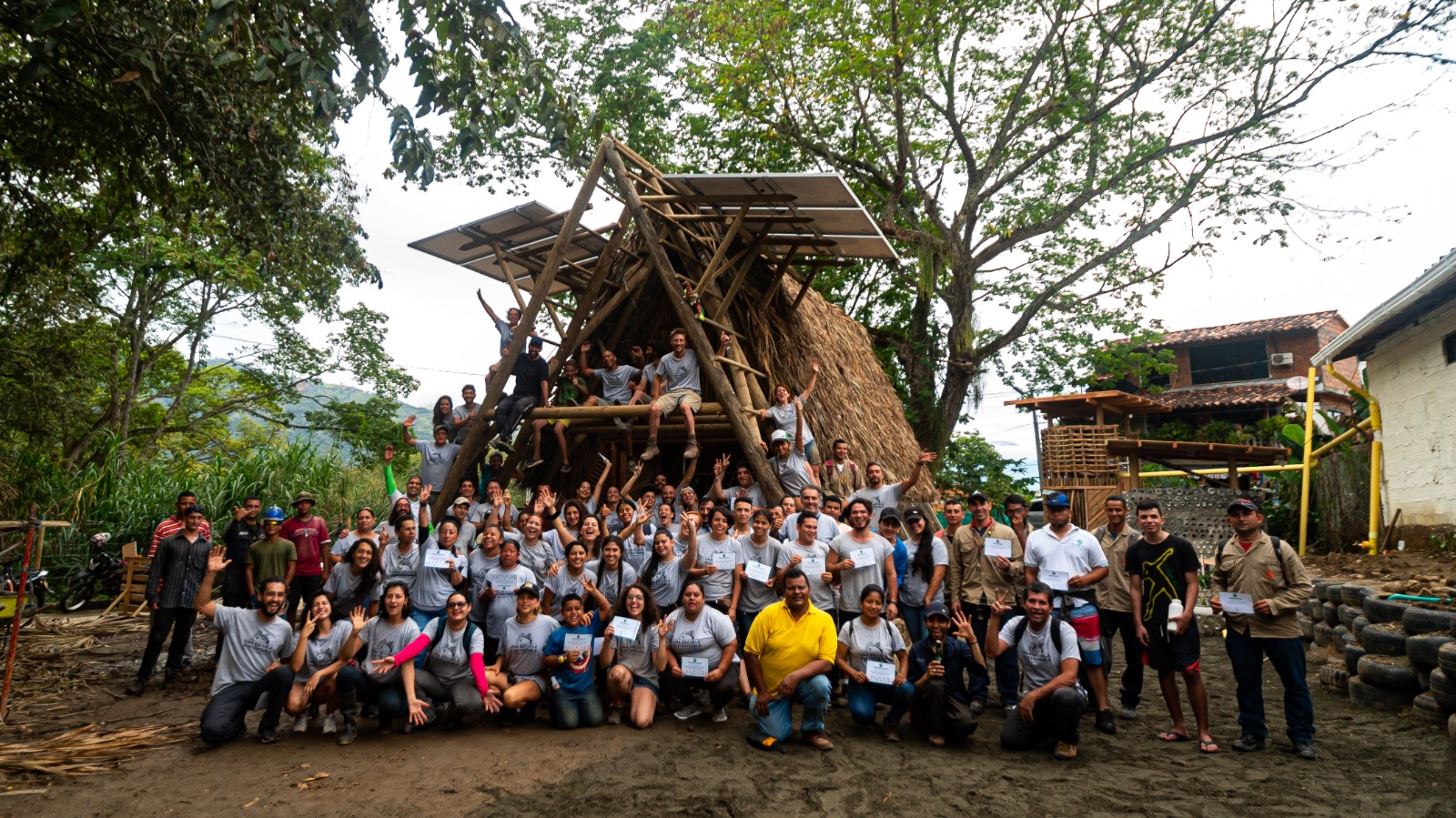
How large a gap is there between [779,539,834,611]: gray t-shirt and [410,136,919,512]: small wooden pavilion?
194 cm

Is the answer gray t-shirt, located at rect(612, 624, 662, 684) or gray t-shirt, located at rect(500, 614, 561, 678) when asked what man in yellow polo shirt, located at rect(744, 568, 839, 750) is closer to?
gray t-shirt, located at rect(612, 624, 662, 684)

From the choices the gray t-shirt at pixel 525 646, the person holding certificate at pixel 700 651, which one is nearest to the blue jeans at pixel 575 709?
the gray t-shirt at pixel 525 646

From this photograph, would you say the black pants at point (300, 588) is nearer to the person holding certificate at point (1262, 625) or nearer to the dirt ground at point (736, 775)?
the dirt ground at point (736, 775)

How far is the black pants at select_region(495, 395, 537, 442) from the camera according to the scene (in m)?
10.6

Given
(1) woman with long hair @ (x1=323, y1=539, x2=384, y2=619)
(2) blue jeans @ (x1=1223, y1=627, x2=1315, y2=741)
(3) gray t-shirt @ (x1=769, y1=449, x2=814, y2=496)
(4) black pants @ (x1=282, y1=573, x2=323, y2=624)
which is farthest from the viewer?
(3) gray t-shirt @ (x1=769, y1=449, x2=814, y2=496)

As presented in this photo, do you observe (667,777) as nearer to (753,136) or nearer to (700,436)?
(700,436)

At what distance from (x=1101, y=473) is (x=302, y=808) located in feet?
63.2

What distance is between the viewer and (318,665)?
655 centimetres

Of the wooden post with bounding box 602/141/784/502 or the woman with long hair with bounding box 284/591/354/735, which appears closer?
the woman with long hair with bounding box 284/591/354/735

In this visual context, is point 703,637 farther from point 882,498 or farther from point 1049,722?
point 882,498

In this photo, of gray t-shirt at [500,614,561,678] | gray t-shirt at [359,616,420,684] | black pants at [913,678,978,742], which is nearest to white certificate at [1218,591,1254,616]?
black pants at [913,678,978,742]

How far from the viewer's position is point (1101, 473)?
2059 centimetres

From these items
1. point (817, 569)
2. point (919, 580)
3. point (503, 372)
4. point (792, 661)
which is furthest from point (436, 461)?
point (919, 580)

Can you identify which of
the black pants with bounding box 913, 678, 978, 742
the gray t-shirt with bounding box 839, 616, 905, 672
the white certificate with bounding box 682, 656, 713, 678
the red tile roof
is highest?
the red tile roof
